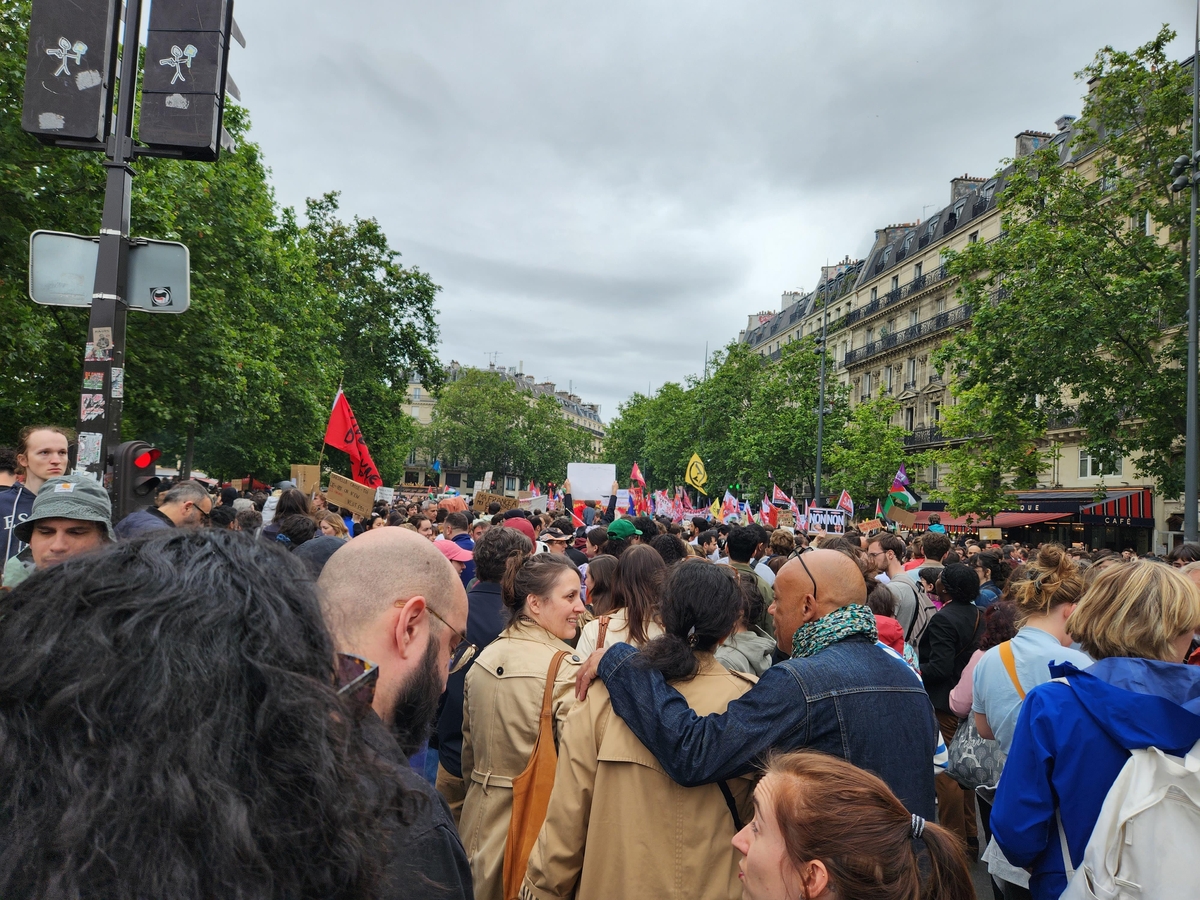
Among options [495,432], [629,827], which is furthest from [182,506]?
[495,432]

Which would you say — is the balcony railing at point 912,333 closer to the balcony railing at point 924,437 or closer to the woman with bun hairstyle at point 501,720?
the balcony railing at point 924,437

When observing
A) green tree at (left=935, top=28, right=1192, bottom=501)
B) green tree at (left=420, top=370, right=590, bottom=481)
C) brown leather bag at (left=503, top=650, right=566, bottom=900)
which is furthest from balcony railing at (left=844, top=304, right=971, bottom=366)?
green tree at (left=420, top=370, right=590, bottom=481)

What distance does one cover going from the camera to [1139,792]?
90.1 inches

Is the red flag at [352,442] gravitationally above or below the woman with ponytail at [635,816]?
above

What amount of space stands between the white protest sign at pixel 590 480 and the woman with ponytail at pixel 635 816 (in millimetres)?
20979

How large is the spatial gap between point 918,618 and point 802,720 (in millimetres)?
4502

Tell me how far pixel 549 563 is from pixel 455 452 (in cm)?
9285

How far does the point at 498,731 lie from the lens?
10.7ft

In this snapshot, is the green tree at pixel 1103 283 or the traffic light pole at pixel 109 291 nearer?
the traffic light pole at pixel 109 291

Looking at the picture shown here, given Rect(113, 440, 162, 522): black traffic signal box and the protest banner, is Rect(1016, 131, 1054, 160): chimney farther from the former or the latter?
Rect(113, 440, 162, 522): black traffic signal box

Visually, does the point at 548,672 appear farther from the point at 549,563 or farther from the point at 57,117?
the point at 57,117

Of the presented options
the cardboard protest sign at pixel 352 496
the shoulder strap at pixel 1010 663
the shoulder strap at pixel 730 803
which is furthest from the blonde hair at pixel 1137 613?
the cardboard protest sign at pixel 352 496

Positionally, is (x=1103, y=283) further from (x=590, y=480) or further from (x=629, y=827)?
(x=629, y=827)

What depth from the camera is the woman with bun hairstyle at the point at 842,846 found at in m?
1.65
